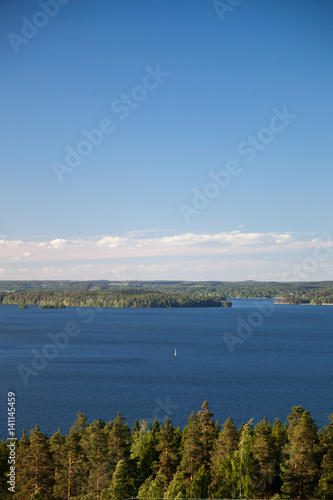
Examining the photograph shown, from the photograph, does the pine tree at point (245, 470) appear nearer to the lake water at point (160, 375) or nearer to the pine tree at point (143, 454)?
the pine tree at point (143, 454)

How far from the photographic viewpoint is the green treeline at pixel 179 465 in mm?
20984

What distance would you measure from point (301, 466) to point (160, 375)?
3731 cm

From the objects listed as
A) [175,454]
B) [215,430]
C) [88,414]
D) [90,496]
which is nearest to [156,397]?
[88,414]

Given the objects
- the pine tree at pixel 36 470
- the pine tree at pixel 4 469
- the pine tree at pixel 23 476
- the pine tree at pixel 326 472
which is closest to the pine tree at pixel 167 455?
the pine tree at pixel 36 470

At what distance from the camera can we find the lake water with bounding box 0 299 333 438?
41562 millimetres

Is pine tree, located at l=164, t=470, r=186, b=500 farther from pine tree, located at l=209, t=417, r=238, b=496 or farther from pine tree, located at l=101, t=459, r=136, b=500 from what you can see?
pine tree, located at l=101, t=459, r=136, b=500

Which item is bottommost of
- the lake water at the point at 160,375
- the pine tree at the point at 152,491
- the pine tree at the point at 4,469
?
the lake water at the point at 160,375

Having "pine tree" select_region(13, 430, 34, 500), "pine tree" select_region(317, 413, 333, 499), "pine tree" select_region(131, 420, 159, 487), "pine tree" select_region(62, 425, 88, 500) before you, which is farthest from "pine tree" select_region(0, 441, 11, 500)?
"pine tree" select_region(317, 413, 333, 499)

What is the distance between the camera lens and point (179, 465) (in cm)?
2350

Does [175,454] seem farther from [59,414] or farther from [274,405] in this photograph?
[274,405]

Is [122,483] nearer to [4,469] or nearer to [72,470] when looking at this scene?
[72,470]

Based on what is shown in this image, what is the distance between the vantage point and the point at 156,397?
46688 mm

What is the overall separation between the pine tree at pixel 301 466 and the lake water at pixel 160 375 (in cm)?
1520

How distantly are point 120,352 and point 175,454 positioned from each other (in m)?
54.6
